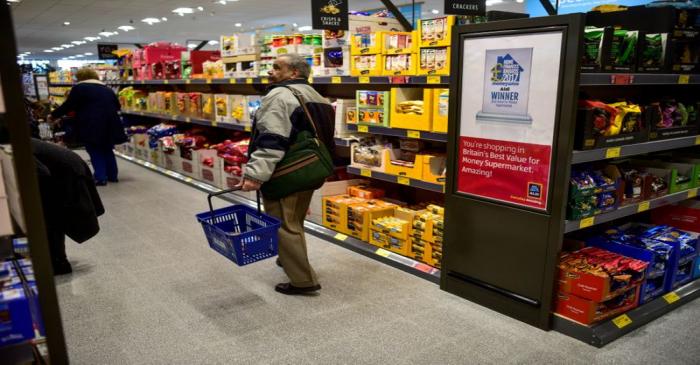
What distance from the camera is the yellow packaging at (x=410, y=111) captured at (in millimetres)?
3713

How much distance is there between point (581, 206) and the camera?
115 inches

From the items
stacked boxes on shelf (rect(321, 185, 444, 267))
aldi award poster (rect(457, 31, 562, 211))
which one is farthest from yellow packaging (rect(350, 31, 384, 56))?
stacked boxes on shelf (rect(321, 185, 444, 267))

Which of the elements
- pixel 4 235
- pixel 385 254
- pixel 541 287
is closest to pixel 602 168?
pixel 541 287

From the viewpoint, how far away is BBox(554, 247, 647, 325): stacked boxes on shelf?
9.28ft

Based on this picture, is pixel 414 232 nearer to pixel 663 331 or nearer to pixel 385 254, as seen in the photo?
pixel 385 254

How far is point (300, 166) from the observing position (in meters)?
3.23

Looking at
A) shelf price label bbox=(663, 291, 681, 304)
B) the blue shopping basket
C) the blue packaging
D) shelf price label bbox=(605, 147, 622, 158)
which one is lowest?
shelf price label bbox=(663, 291, 681, 304)

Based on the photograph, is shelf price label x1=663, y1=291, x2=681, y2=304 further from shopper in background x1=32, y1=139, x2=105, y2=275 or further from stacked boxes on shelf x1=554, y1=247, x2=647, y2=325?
shopper in background x1=32, y1=139, x2=105, y2=275

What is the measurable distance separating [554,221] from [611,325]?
71cm

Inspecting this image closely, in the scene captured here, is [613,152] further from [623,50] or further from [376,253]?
[376,253]

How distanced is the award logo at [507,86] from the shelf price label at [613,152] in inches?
21.7

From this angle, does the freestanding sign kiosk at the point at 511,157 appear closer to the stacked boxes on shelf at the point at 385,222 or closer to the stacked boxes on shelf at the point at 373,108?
the stacked boxes on shelf at the point at 385,222

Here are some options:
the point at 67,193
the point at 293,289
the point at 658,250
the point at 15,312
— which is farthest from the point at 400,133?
the point at 15,312

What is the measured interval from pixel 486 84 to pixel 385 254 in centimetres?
168
